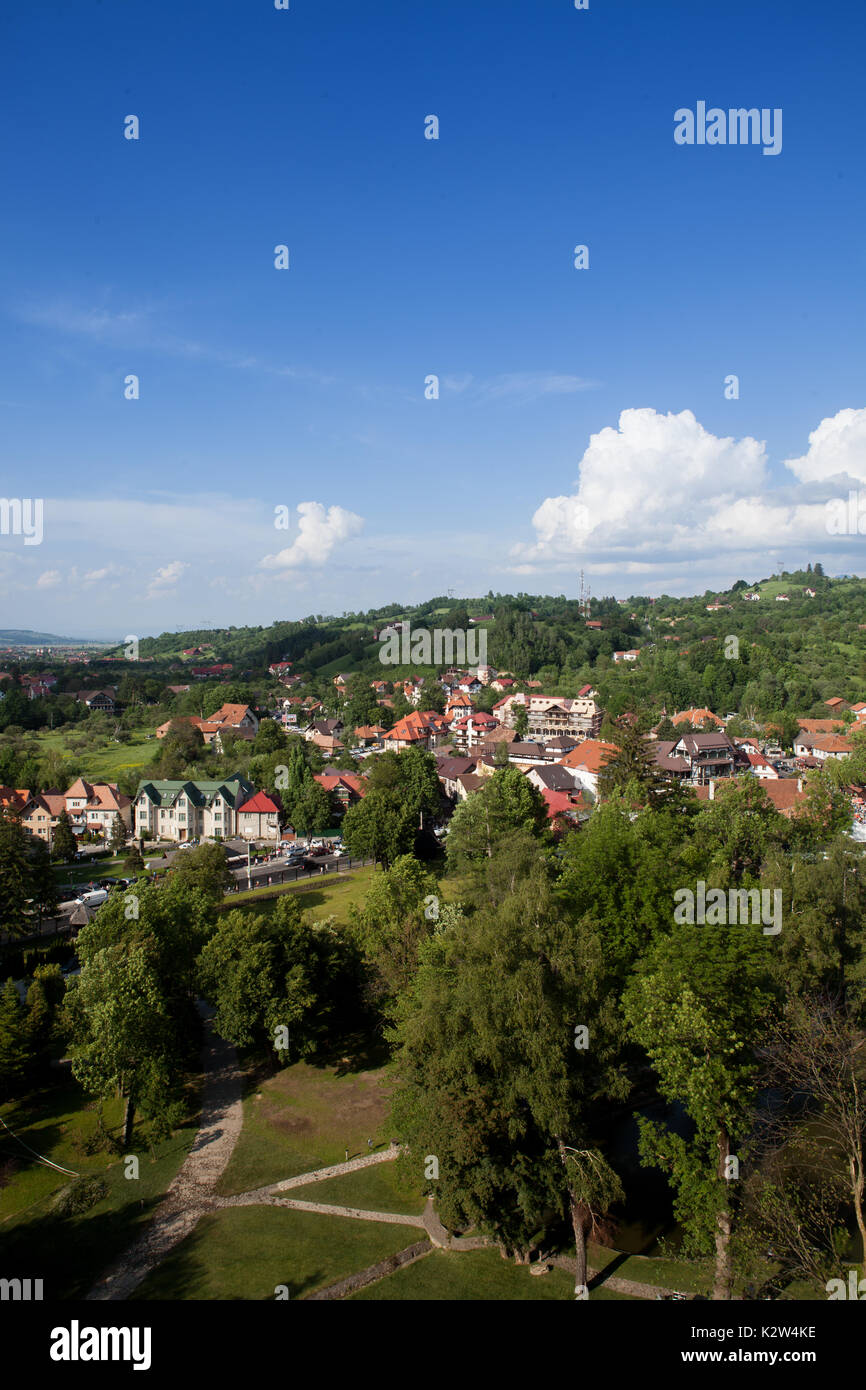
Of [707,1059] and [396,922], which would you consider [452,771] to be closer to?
[396,922]

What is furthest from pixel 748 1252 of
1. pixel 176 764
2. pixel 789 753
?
pixel 789 753

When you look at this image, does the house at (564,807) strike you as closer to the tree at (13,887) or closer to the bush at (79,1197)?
the tree at (13,887)

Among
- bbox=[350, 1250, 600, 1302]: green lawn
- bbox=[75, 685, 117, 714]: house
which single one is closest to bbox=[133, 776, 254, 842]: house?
bbox=[350, 1250, 600, 1302]: green lawn

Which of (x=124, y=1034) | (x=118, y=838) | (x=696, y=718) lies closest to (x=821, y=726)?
(x=696, y=718)

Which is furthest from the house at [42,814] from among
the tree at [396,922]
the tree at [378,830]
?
the tree at [396,922]

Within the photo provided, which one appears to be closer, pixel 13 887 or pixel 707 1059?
pixel 707 1059

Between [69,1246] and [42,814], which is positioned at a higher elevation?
[42,814]
